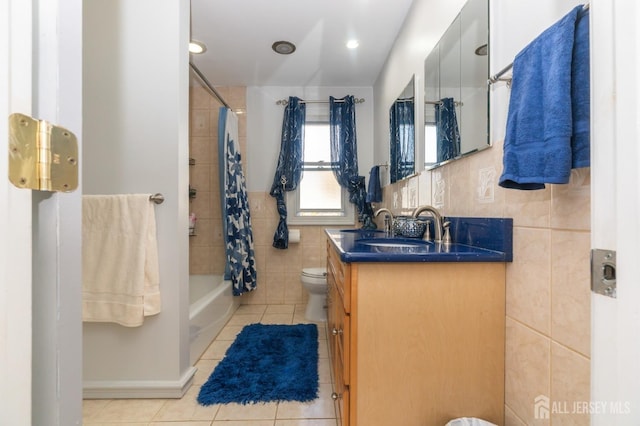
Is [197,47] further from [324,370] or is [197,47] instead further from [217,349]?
[324,370]

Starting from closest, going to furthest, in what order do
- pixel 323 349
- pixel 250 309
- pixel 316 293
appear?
pixel 323 349
pixel 316 293
pixel 250 309

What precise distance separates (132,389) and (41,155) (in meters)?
1.72

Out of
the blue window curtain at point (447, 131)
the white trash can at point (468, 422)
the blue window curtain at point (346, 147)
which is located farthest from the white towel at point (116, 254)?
the blue window curtain at point (346, 147)

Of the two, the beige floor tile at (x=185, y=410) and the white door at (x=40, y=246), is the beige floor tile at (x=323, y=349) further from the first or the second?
the white door at (x=40, y=246)

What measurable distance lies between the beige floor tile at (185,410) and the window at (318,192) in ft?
6.60

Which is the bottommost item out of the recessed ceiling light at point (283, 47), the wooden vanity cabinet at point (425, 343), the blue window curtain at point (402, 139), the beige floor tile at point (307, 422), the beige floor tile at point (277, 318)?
the beige floor tile at point (277, 318)

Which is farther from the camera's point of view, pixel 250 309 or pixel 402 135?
pixel 250 309

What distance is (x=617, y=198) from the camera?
407 mm

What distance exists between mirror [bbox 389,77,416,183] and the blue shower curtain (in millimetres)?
1460

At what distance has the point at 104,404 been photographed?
5.25 ft

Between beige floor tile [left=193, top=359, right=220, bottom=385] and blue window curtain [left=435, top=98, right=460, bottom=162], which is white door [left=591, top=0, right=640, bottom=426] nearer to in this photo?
blue window curtain [left=435, top=98, right=460, bottom=162]

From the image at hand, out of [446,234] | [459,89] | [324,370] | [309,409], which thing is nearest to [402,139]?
[459,89]

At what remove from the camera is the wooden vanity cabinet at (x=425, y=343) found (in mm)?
1015

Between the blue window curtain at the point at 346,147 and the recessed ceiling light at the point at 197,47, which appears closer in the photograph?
the recessed ceiling light at the point at 197,47
